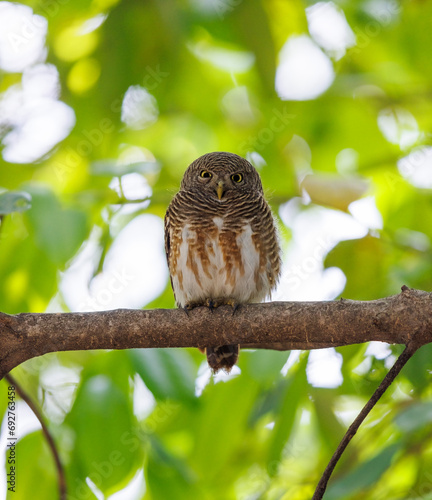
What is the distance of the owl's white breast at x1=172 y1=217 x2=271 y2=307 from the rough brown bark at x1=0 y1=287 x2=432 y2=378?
3.25 ft

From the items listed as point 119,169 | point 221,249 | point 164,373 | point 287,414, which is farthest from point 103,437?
point 221,249

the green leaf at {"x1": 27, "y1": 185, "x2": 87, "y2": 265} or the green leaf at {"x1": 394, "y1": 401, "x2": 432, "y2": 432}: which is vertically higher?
the green leaf at {"x1": 27, "y1": 185, "x2": 87, "y2": 265}

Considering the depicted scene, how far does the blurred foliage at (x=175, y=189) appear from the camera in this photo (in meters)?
2.74

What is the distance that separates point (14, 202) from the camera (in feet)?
8.43

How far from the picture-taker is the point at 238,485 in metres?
4.09

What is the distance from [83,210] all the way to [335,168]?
1.82 m

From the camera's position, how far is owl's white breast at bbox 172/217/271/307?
3.62m

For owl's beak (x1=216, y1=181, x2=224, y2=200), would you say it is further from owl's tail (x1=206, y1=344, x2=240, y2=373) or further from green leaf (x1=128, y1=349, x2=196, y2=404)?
green leaf (x1=128, y1=349, x2=196, y2=404)

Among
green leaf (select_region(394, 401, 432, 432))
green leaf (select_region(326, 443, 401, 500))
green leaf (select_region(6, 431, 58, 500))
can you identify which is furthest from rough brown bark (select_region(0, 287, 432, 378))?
green leaf (select_region(6, 431, 58, 500))

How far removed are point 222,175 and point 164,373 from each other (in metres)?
1.56

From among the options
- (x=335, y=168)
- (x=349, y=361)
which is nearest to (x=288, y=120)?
(x=335, y=168)

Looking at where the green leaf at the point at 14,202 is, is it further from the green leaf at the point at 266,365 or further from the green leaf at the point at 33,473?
the green leaf at the point at 266,365

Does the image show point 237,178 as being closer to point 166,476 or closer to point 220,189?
point 220,189

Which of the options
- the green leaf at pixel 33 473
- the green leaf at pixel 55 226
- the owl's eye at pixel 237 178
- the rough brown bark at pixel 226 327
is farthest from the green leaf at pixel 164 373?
the owl's eye at pixel 237 178
